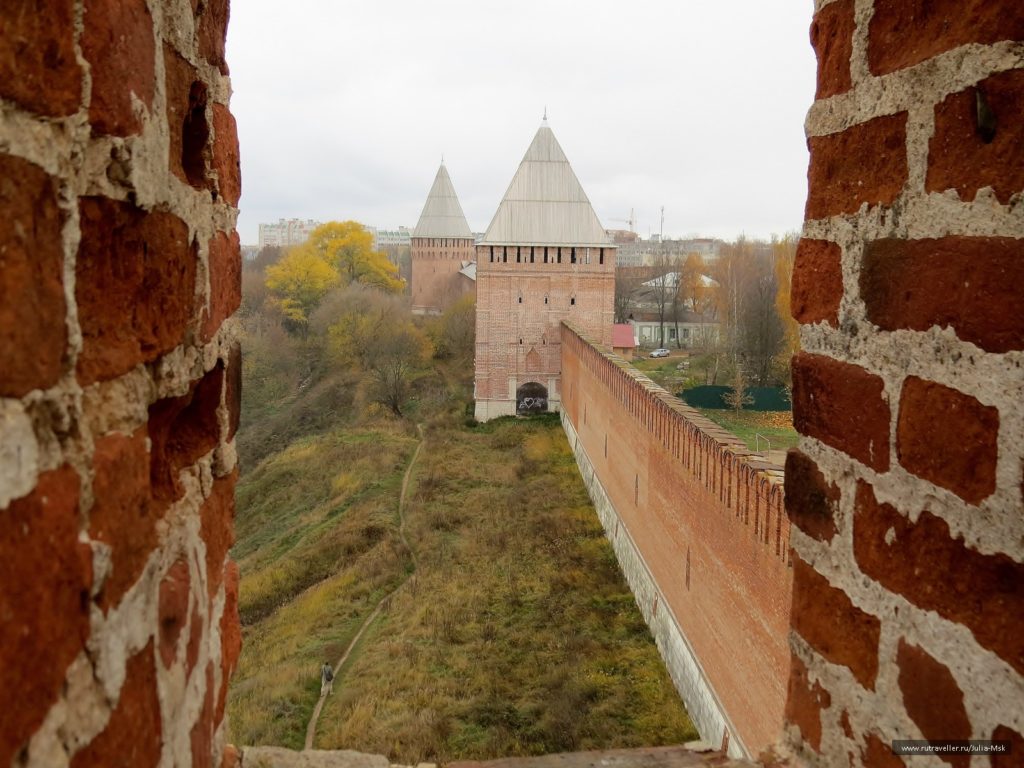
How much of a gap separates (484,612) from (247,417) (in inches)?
808

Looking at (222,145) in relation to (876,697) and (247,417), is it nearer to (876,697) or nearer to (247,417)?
(876,697)

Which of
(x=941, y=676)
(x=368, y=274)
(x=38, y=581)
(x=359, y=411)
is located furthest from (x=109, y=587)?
(x=368, y=274)

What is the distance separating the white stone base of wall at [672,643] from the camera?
7.24 metres

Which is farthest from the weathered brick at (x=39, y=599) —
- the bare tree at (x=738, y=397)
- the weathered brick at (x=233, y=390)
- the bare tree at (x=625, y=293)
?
the bare tree at (x=625, y=293)

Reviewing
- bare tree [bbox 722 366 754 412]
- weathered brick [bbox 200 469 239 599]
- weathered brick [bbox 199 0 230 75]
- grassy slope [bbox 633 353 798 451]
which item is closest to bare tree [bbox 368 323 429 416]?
grassy slope [bbox 633 353 798 451]

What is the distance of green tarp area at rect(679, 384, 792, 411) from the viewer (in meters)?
24.6

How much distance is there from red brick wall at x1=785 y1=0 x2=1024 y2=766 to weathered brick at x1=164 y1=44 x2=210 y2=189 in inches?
42.5

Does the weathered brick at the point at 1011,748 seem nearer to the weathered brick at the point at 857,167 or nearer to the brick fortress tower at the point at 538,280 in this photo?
the weathered brick at the point at 857,167

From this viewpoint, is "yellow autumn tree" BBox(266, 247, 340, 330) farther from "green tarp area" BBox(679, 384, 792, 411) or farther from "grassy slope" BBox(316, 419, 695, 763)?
"grassy slope" BBox(316, 419, 695, 763)

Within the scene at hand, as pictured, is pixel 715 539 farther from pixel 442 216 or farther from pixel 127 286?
pixel 442 216

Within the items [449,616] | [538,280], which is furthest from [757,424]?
[449,616]

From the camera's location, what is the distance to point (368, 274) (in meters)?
38.9

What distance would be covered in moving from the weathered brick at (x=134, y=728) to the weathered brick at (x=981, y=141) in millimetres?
1231

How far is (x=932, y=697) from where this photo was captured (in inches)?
47.5
